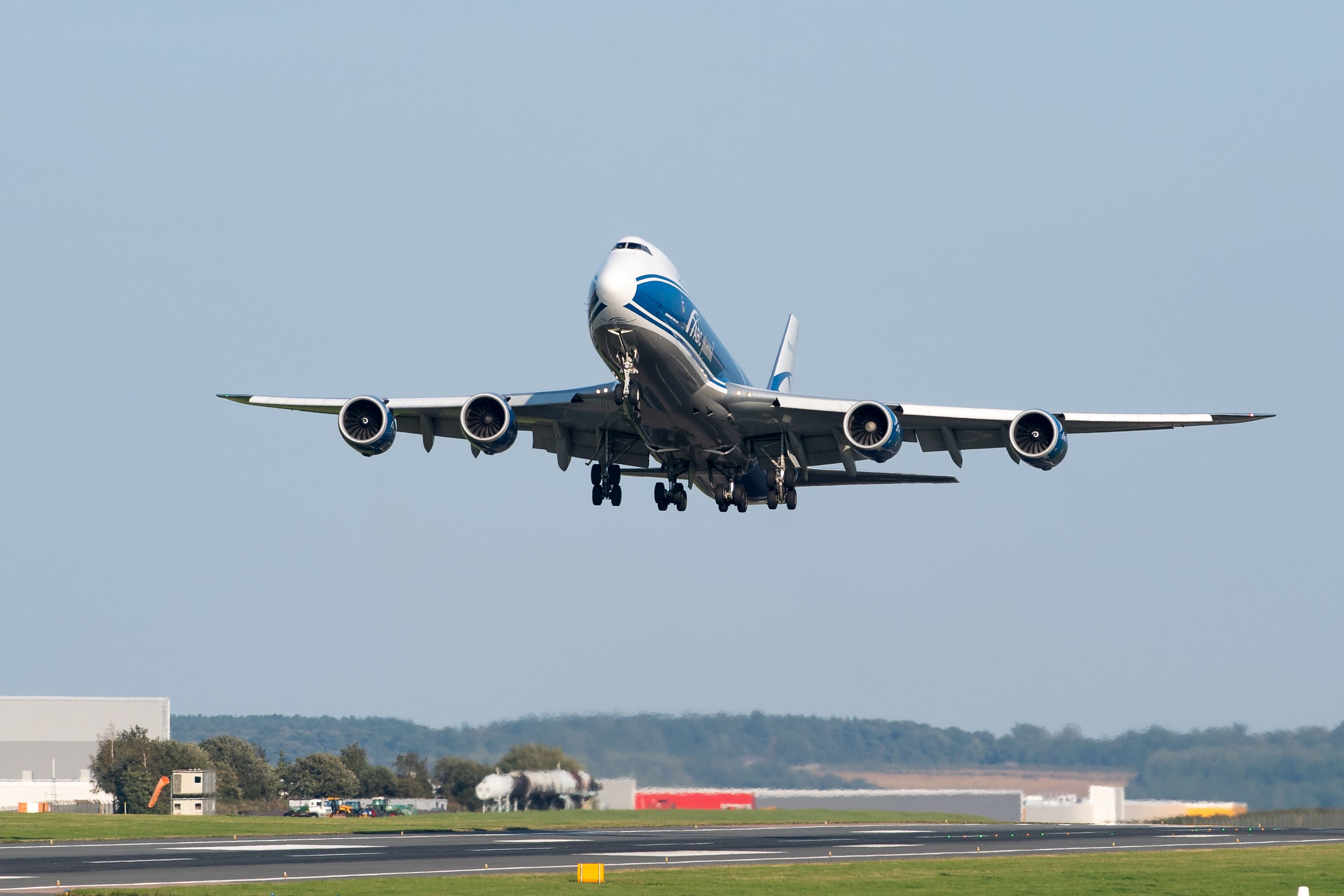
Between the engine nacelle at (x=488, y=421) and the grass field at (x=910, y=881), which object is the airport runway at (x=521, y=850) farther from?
the engine nacelle at (x=488, y=421)

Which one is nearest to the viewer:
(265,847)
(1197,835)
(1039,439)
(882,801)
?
(1039,439)

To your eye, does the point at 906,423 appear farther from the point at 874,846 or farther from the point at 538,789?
the point at 538,789

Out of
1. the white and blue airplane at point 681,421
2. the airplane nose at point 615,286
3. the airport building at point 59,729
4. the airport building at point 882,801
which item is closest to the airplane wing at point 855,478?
the white and blue airplane at point 681,421

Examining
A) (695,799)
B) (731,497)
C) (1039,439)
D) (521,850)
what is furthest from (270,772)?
(1039,439)

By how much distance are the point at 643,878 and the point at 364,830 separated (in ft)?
102

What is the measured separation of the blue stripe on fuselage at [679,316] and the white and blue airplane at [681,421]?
51 millimetres

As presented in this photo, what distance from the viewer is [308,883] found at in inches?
1480

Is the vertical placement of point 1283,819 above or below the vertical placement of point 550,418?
below

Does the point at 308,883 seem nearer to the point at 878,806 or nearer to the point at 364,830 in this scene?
the point at 364,830

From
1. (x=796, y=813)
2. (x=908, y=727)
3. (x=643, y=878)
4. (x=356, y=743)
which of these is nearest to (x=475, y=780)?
(x=356, y=743)

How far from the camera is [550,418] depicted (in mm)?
49344

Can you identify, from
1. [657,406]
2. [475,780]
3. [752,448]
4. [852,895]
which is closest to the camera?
[852,895]

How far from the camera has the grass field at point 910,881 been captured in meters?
36.0

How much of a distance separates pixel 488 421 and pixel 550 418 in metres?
4.02
